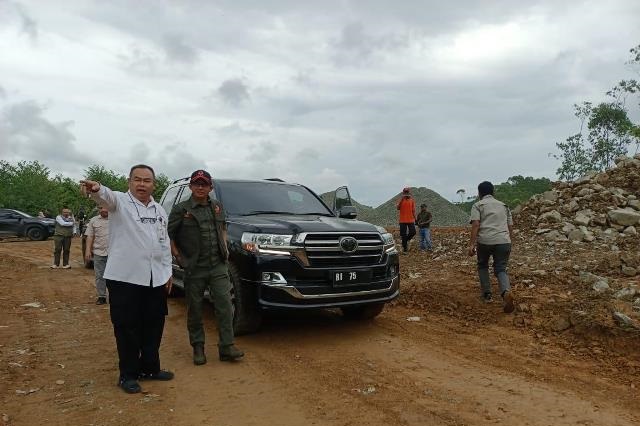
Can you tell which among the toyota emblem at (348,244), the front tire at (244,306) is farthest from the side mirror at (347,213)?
the front tire at (244,306)

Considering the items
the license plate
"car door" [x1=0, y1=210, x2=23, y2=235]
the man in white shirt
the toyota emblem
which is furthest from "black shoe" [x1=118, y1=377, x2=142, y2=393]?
"car door" [x1=0, y1=210, x2=23, y2=235]

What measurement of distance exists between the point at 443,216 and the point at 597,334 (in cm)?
2259

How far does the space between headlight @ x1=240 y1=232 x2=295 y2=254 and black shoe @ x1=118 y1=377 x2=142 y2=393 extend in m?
1.69

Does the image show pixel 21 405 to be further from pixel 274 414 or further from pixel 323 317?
pixel 323 317

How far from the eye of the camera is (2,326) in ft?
20.9

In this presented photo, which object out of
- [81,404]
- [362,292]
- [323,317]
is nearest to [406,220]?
[323,317]

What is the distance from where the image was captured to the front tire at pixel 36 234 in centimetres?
2392

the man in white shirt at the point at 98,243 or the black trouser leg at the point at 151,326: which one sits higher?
Result: the man in white shirt at the point at 98,243

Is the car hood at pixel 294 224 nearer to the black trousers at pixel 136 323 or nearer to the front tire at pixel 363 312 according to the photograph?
the front tire at pixel 363 312

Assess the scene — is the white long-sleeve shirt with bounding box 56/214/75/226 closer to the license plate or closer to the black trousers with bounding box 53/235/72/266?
the black trousers with bounding box 53/235/72/266

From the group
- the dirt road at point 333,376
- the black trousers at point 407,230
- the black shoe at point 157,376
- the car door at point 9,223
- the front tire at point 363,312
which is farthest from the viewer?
the car door at point 9,223

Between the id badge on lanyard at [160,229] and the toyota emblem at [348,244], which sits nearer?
the id badge on lanyard at [160,229]

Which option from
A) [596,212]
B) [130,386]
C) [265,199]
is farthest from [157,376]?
[596,212]

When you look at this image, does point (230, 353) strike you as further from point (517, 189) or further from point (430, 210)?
point (517, 189)
